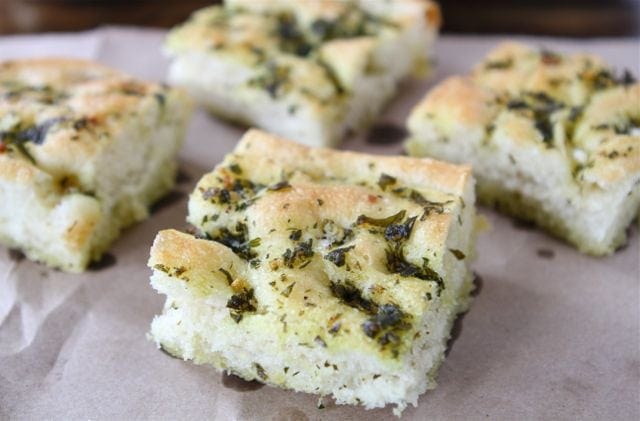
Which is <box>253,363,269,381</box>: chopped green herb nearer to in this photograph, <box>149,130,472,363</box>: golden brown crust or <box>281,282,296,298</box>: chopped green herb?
<box>149,130,472,363</box>: golden brown crust

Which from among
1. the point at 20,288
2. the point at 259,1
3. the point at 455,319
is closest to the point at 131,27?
the point at 259,1

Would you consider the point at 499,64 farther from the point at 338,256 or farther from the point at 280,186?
the point at 338,256

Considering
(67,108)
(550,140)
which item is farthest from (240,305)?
(550,140)

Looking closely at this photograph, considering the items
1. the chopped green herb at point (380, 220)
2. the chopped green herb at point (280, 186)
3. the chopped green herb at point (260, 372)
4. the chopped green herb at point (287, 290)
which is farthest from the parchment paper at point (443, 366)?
the chopped green herb at point (280, 186)

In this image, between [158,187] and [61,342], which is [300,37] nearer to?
[158,187]

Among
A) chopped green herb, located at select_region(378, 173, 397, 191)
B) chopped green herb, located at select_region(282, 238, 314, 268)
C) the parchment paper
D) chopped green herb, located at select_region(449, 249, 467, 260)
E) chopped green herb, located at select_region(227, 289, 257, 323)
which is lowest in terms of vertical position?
the parchment paper

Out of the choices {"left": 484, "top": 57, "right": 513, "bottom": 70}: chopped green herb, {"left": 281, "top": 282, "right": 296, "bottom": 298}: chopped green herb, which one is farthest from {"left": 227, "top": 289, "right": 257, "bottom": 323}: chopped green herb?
{"left": 484, "top": 57, "right": 513, "bottom": 70}: chopped green herb

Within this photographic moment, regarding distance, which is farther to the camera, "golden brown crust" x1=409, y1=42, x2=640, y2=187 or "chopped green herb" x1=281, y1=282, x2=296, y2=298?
"golden brown crust" x1=409, y1=42, x2=640, y2=187

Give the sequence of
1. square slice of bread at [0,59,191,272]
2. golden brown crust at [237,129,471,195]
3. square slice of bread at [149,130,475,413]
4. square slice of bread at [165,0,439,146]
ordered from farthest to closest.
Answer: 1. square slice of bread at [165,0,439,146]
2. square slice of bread at [0,59,191,272]
3. golden brown crust at [237,129,471,195]
4. square slice of bread at [149,130,475,413]

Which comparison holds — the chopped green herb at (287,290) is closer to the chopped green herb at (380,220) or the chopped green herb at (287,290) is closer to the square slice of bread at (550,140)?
the chopped green herb at (380,220)
